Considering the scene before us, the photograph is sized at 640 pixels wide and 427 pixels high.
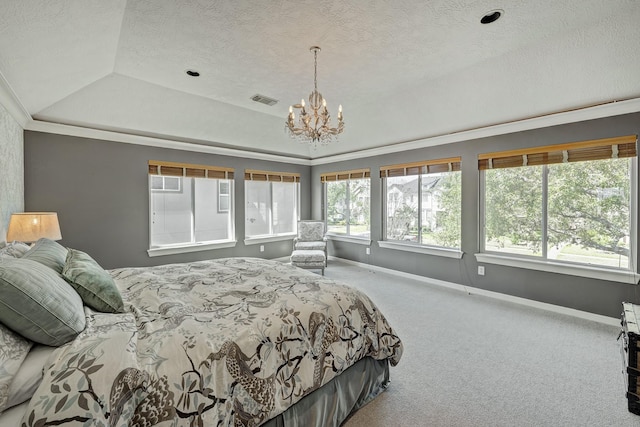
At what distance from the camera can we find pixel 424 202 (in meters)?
5.00

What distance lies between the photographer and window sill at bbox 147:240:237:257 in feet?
15.0

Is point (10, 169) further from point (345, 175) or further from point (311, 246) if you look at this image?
point (345, 175)

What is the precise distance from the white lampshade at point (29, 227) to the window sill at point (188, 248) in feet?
5.76

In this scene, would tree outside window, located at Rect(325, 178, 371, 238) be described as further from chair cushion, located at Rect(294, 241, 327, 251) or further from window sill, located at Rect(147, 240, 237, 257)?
window sill, located at Rect(147, 240, 237, 257)

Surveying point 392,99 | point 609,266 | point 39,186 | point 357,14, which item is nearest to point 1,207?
point 39,186

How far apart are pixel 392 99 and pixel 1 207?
447 centimetres

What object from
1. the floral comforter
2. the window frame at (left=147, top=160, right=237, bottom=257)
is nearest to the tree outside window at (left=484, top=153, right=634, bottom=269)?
the floral comforter

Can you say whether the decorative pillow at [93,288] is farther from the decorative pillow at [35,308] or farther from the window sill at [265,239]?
the window sill at [265,239]

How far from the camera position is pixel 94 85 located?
334 cm

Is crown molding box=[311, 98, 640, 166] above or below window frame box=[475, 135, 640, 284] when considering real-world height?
above

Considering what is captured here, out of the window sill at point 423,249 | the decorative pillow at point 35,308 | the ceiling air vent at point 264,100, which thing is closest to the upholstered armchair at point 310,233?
the window sill at point 423,249

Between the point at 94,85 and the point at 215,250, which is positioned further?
the point at 215,250

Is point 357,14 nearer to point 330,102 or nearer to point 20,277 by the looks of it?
point 330,102

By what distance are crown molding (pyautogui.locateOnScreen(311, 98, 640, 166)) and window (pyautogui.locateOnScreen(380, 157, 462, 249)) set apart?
0.32 metres
